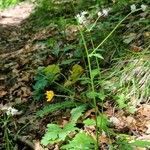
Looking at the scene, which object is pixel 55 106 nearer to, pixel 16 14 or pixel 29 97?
pixel 29 97

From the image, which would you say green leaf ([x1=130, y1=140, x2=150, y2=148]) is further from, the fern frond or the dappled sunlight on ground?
the dappled sunlight on ground

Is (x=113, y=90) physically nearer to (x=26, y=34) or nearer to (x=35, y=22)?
(x=26, y=34)

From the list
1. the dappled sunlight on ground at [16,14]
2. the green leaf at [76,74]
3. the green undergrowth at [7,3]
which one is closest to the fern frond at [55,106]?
the green leaf at [76,74]

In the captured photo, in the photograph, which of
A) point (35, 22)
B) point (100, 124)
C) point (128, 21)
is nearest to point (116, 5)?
point (128, 21)

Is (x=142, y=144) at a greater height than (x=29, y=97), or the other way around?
(x=142, y=144)

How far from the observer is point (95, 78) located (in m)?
3.26

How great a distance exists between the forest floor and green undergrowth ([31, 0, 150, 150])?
53 mm

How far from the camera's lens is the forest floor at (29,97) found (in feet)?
8.96

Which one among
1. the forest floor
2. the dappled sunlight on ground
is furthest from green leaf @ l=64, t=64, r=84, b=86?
the dappled sunlight on ground

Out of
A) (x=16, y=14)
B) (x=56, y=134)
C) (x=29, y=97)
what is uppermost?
(x=56, y=134)

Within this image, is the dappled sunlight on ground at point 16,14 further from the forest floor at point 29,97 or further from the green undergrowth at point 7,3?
the forest floor at point 29,97

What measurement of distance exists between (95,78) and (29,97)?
0.70 m

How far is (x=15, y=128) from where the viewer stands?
121 inches

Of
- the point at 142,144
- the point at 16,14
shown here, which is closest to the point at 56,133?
the point at 142,144
